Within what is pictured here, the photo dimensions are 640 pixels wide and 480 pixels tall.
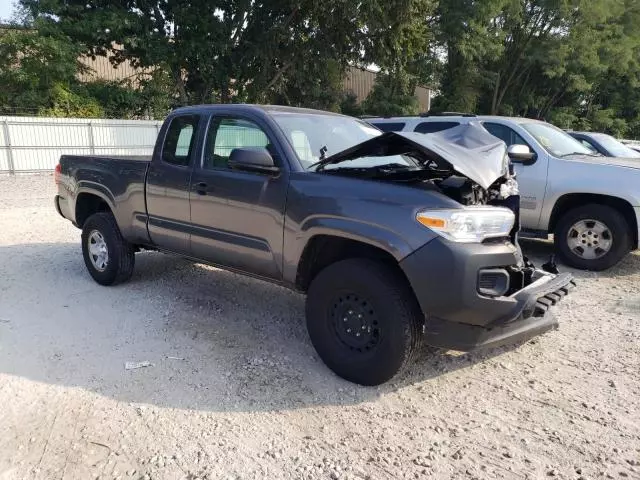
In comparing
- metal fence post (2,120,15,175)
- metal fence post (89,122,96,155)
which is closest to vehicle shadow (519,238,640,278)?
metal fence post (89,122,96,155)

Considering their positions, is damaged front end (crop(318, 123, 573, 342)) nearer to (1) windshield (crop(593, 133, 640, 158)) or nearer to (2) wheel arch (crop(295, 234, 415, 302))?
(2) wheel arch (crop(295, 234, 415, 302))

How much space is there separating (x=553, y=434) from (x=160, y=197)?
378 centimetres

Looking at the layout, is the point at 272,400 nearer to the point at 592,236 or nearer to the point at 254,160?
the point at 254,160

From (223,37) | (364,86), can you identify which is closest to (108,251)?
(223,37)

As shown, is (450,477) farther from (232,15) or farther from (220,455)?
(232,15)

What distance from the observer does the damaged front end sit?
316 cm

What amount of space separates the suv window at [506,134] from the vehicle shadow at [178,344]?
3889 mm

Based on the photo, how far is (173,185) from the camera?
16.0ft

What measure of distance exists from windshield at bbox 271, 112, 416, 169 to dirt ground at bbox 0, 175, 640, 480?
5.06ft

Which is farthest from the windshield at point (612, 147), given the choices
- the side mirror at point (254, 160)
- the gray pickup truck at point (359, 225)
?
the side mirror at point (254, 160)

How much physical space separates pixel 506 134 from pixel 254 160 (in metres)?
4.71

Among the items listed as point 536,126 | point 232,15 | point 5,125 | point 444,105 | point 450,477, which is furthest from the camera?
point 444,105

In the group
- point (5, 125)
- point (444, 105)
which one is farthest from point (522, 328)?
point (444, 105)

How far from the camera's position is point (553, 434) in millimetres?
3113
